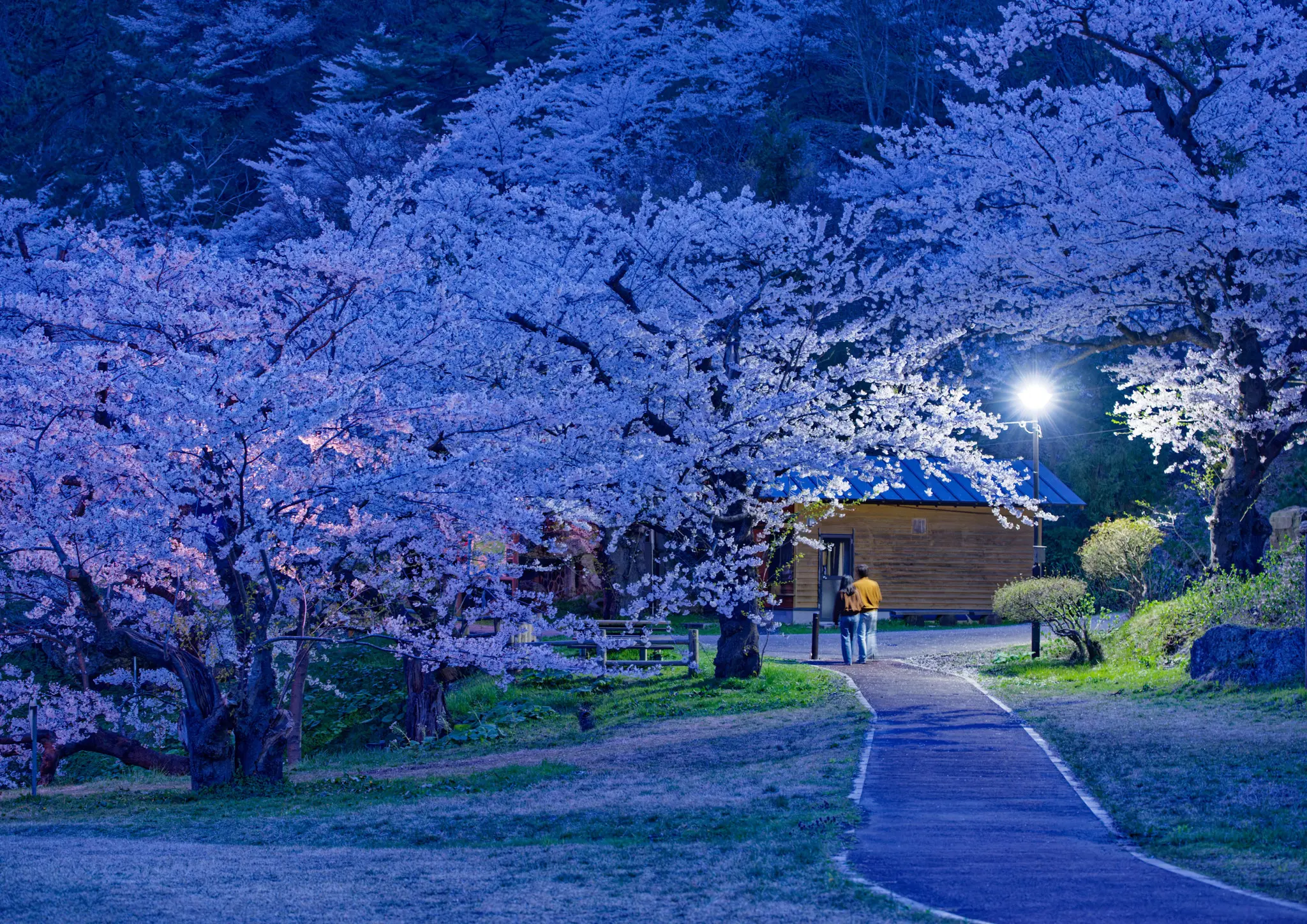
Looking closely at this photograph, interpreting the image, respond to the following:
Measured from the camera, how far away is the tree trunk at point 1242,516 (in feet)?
63.6

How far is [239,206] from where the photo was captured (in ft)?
147

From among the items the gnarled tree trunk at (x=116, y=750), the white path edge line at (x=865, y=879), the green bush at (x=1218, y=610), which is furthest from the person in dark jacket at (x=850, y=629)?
the gnarled tree trunk at (x=116, y=750)

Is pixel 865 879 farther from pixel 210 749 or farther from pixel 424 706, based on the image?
pixel 424 706

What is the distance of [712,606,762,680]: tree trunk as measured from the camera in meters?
19.4

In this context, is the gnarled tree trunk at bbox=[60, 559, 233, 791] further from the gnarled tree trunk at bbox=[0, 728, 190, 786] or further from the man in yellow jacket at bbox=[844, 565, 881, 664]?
the man in yellow jacket at bbox=[844, 565, 881, 664]

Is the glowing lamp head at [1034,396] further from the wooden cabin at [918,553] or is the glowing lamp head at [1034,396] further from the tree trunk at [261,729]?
the tree trunk at [261,729]

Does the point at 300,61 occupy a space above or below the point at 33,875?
above

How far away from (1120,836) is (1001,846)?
103 centimetres

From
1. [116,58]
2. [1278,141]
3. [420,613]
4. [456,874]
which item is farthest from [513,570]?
[116,58]

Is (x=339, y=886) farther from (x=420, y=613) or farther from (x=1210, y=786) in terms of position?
(x=420, y=613)

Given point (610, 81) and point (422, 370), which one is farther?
point (610, 81)

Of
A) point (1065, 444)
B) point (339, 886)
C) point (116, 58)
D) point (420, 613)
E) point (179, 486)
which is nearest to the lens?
point (339, 886)

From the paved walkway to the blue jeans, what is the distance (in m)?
8.40

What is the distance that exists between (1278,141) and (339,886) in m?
18.9
